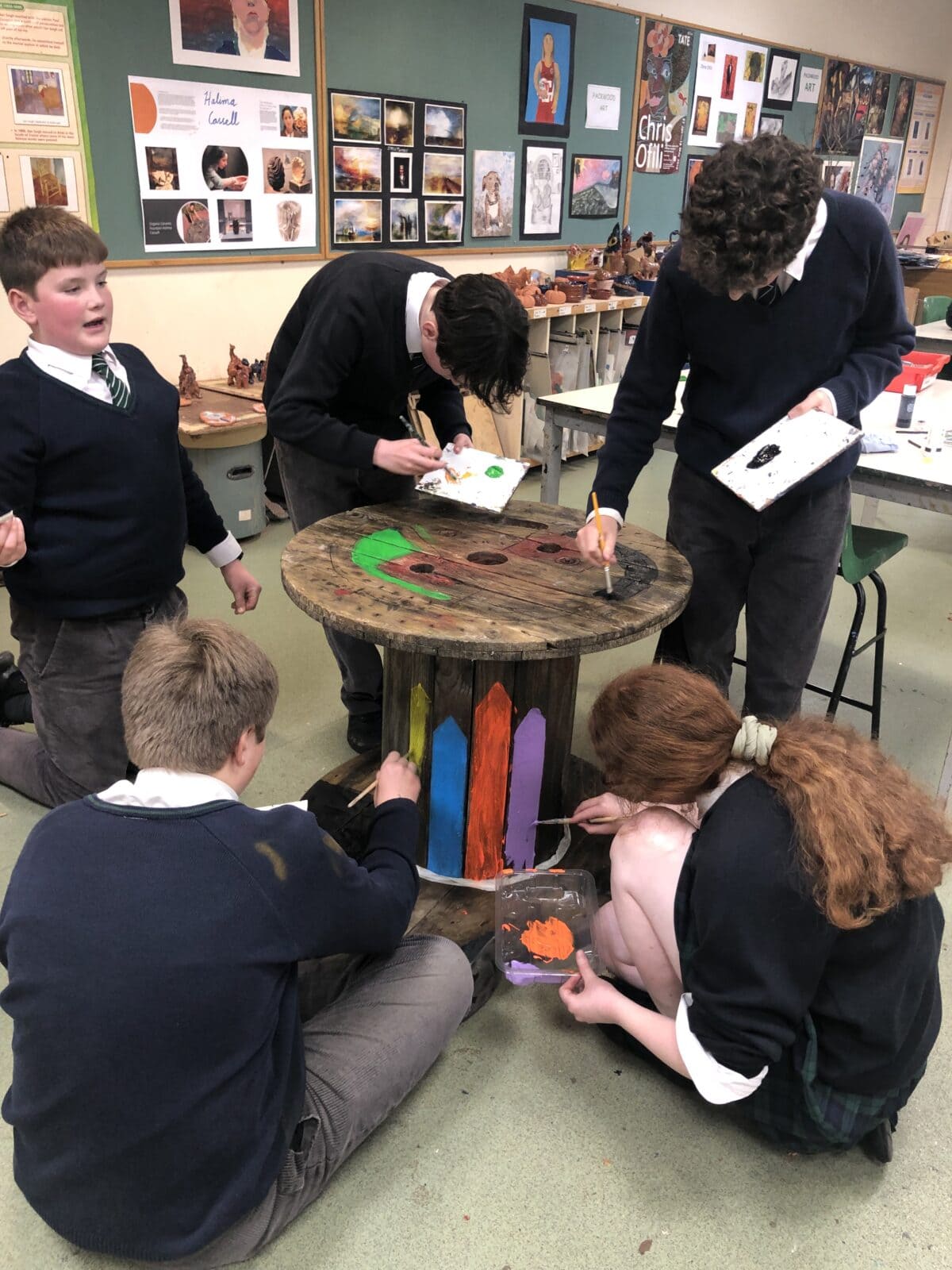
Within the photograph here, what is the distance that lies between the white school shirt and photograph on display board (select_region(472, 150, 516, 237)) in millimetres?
3512

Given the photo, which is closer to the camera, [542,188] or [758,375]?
[758,375]

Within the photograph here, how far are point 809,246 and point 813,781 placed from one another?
3.61 ft

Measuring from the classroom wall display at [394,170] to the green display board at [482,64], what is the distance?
0.06m

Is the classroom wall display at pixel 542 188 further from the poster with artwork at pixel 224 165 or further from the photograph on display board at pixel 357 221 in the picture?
the poster with artwork at pixel 224 165

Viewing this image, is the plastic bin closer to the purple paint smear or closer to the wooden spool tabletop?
the wooden spool tabletop

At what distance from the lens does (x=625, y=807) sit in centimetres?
185

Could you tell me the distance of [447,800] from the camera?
1.95 meters

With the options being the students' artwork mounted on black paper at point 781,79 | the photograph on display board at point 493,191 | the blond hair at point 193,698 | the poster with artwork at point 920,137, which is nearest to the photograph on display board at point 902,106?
the poster with artwork at point 920,137

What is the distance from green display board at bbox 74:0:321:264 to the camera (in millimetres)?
3342

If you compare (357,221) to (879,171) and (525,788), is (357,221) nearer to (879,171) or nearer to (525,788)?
(525,788)

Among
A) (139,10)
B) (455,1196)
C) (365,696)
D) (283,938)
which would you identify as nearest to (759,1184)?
(455,1196)

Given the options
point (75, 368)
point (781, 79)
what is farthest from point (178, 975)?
point (781, 79)

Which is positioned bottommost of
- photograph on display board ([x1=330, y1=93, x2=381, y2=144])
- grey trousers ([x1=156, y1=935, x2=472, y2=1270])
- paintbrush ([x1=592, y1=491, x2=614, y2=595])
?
grey trousers ([x1=156, y1=935, x2=472, y2=1270])

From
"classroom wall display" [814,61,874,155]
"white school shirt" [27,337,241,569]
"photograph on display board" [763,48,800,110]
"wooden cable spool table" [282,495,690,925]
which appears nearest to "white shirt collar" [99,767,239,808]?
"wooden cable spool table" [282,495,690,925]
